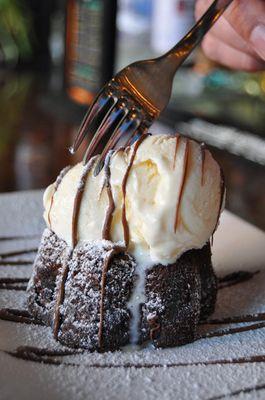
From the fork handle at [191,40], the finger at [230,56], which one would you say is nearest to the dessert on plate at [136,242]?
the fork handle at [191,40]

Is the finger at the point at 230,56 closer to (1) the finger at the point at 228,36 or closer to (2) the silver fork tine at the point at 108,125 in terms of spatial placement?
(1) the finger at the point at 228,36

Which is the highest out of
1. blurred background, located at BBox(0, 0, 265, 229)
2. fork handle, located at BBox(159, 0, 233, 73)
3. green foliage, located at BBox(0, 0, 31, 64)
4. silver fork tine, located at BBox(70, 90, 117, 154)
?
fork handle, located at BBox(159, 0, 233, 73)

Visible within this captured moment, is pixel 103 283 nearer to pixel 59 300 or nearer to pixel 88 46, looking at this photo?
pixel 59 300

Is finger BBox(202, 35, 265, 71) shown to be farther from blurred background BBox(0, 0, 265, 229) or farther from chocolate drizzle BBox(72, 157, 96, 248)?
chocolate drizzle BBox(72, 157, 96, 248)

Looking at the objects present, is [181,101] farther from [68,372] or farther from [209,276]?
[68,372]

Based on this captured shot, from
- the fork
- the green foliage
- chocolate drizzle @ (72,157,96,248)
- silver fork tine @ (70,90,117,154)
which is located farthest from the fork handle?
the green foliage

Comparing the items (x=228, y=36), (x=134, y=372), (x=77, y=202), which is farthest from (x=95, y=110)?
(x=228, y=36)
